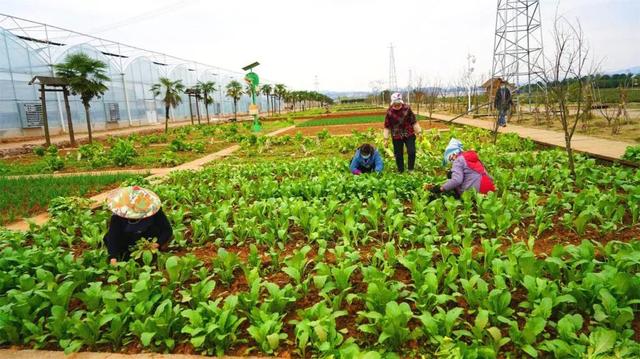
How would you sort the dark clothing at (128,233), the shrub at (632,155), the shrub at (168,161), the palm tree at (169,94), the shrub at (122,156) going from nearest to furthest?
the dark clothing at (128,233) < the shrub at (632,155) < the shrub at (168,161) < the shrub at (122,156) < the palm tree at (169,94)

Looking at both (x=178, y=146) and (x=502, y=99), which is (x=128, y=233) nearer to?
(x=178, y=146)

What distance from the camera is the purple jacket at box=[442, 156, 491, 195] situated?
5.56 meters

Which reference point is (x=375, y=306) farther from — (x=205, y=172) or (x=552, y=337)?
(x=205, y=172)

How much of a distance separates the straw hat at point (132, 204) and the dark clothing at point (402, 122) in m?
4.99

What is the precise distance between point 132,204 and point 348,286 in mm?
2185

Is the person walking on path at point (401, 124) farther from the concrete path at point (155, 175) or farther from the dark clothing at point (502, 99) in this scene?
the dark clothing at point (502, 99)

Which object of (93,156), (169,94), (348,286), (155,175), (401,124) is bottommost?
(348,286)

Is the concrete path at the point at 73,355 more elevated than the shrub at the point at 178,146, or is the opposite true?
the shrub at the point at 178,146

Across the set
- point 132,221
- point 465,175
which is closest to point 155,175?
point 132,221

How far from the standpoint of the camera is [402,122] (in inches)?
306

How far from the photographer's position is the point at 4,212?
6812 mm

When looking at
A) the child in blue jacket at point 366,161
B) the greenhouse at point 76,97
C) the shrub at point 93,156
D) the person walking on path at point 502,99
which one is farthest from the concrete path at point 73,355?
the greenhouse at point 76,97

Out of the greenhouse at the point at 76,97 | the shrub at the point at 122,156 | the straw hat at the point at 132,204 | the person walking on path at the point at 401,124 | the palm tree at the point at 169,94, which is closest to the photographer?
the straw hat at the point at 132,204

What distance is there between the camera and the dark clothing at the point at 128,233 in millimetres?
4074
